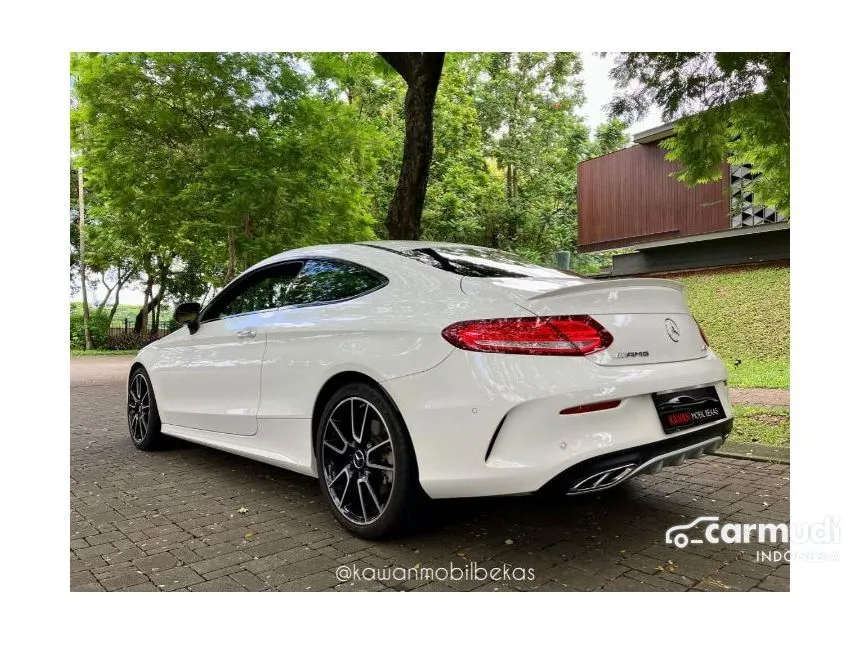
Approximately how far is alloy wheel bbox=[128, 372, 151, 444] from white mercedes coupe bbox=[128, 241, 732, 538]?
5.54 ft

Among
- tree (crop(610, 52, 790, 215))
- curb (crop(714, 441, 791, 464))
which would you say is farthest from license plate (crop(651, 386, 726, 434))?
tree (crop(610, 52, 790, 215))

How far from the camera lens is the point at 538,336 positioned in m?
2.42

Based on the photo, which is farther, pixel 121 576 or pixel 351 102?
pixel 351 102

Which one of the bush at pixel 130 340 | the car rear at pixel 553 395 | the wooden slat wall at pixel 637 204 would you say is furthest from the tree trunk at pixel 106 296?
the wooden slat wall at pixel 637 204

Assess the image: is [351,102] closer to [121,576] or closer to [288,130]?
[288,130]

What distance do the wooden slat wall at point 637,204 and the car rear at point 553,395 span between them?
8.52 meters

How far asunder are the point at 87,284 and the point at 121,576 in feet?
6.65

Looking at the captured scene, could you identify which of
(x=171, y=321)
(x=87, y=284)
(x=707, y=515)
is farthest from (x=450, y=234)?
(x=707, y=515)

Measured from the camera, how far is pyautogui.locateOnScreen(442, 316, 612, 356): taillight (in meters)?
2.41

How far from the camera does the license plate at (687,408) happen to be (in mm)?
2557

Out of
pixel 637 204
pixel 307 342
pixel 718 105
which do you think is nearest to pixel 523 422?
pixel 307 342

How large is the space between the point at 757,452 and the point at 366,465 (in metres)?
2.98

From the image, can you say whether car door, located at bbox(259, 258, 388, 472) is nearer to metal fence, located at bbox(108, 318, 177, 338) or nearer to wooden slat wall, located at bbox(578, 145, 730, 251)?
metal fence, located at bbox(108, 318, 177, 338)

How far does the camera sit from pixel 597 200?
11898mm
